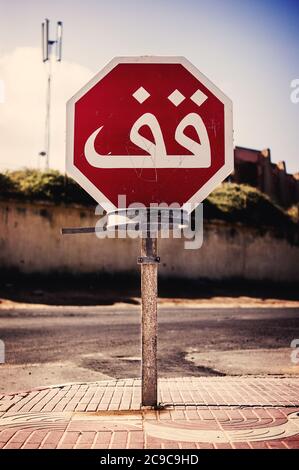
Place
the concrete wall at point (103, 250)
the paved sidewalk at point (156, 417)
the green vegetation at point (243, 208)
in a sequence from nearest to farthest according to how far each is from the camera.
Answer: the paved sidewalk at point (156, 417), the concrete wall at point (103, 250), the green vegetation at point (243, 208)

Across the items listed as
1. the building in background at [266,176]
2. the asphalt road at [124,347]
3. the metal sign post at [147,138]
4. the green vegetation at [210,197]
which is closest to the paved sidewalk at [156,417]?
the asphalt road at [124,347]

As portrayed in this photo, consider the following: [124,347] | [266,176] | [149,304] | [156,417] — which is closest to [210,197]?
[266,176]

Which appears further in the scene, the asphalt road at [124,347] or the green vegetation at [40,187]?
the green vegetation at [40,187]

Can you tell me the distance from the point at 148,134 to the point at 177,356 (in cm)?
457

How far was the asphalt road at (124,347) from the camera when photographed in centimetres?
580

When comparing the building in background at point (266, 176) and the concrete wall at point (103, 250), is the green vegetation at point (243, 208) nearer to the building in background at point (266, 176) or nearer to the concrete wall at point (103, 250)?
the concrete wall at point (103, 250)

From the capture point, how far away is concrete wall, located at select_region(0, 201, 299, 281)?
18.8m

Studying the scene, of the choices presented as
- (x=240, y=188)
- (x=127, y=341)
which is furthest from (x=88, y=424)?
(x=240, y=188)

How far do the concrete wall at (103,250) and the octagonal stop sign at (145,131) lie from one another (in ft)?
54.0

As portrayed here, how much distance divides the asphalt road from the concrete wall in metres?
7.67

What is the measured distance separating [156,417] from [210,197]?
74.0 ft

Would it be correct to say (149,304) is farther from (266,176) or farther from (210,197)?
(266,176)

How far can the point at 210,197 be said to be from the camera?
83.1 feet

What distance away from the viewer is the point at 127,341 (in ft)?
26.1
